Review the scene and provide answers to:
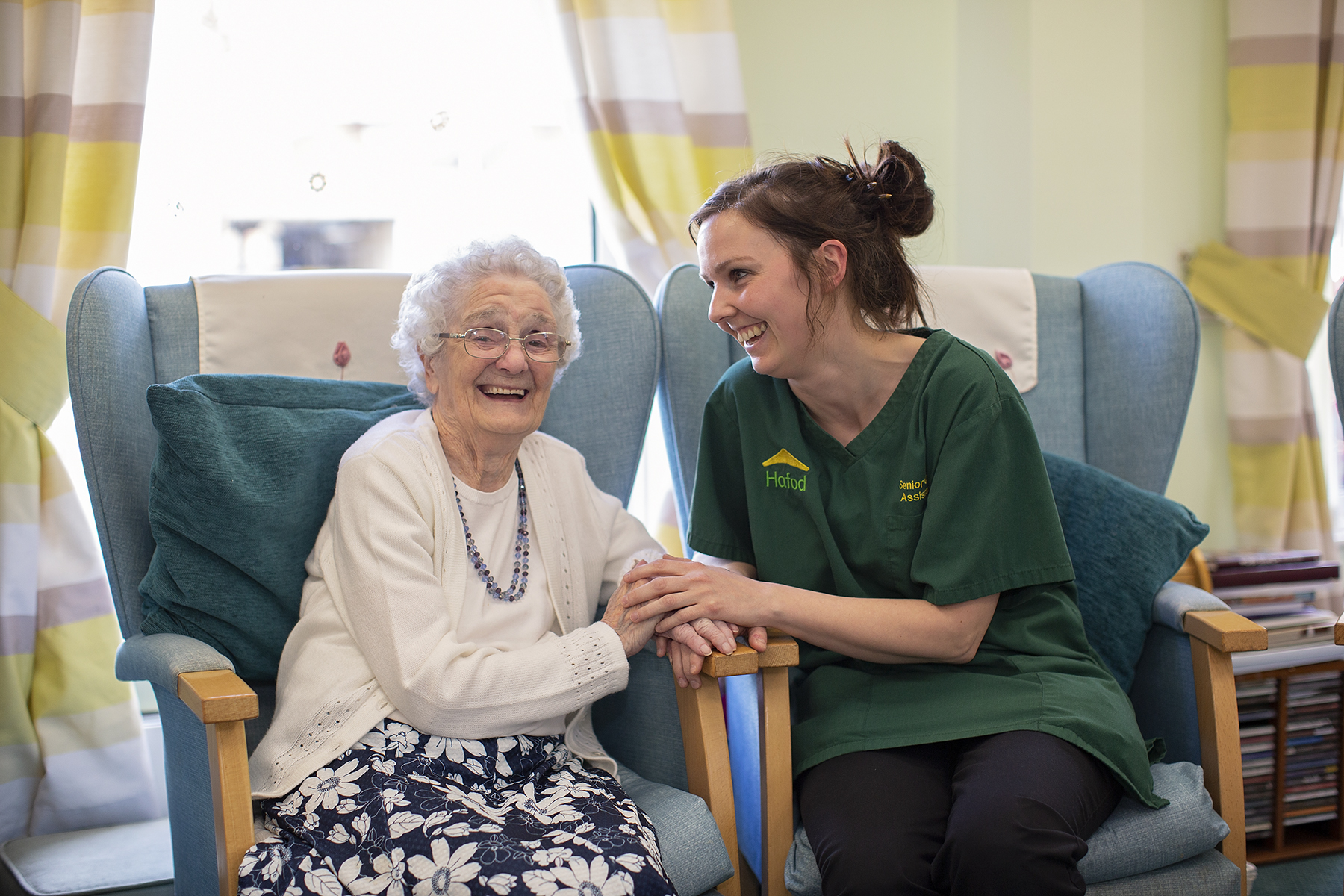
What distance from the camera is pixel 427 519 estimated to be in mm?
1350

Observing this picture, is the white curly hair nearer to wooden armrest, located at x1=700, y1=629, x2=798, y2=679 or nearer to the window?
wooden armrest, located at x1=700, y1=629, x2=798, y2=679

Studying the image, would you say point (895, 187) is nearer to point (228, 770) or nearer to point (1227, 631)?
point (1227, 631)

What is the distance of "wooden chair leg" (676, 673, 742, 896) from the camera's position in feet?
4.32

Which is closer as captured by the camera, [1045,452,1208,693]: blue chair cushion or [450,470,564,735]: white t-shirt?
[450,470,564,735]: white t-shirt

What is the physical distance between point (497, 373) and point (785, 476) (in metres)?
0.47

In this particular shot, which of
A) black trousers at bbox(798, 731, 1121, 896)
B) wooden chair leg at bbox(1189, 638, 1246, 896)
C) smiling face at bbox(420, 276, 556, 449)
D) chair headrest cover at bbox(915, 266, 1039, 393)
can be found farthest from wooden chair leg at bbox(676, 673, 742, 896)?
chair headrest cover at bbox(915, 266, 1039, 393)

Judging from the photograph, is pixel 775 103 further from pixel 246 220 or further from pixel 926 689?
pixel 926 689

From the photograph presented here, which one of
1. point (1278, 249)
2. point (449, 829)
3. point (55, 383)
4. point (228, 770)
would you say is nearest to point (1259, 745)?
point (1278, 249)

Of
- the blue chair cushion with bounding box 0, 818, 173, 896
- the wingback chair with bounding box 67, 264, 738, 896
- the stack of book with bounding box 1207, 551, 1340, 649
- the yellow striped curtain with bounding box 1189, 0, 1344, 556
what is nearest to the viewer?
the wingback chair with bounding box 67, 264, 738, 896

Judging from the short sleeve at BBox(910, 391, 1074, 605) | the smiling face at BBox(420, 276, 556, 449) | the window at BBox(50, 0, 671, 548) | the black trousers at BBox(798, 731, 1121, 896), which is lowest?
the black trousers at BBox(798, 731, 1121, 896)

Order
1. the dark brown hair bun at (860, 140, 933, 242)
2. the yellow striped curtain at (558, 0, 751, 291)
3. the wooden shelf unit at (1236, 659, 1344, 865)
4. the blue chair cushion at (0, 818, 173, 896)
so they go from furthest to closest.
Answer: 1. the yellow striped curtain at (558, 0, 751, 291)
2. the wooden shelf unit at (1236, 659, 1344, 865)
3. the blue chair cushion at (0, 818, 173, 896)
4. the dark brown hair bun at (860, 140, 933, 242)

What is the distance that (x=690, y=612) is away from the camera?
1337 millimetres

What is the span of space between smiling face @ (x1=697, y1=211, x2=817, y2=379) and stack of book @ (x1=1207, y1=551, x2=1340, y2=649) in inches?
50.8

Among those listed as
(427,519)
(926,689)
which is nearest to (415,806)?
(427,519)
